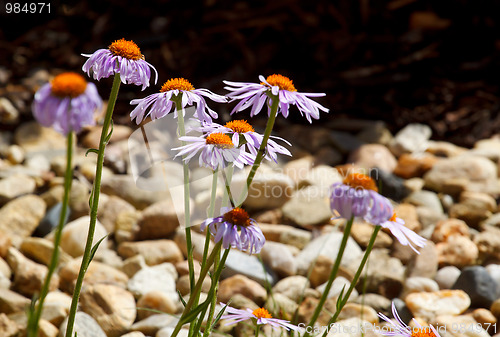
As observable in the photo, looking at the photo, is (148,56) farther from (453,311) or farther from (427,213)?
(453,311)

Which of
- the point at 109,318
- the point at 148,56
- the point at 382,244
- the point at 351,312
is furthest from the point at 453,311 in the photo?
the point at 148,56

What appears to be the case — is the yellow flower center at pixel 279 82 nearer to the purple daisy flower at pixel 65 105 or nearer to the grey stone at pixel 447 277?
the purple daisy flower at pixel 65 105

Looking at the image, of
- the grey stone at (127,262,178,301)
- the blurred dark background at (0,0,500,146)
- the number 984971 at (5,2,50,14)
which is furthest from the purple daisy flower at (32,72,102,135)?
the number 984971 at (5,2,50,14)

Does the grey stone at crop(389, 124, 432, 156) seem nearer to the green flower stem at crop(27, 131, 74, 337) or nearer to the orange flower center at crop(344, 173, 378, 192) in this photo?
the orange flower center at crop(344, 173, 378, 192)

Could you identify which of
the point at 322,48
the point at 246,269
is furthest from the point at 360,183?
the point at 322,48

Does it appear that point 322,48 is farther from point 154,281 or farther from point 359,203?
point 359,203

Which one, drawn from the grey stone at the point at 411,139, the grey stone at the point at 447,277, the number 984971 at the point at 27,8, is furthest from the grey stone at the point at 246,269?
the number 984971 at the point at 27,8

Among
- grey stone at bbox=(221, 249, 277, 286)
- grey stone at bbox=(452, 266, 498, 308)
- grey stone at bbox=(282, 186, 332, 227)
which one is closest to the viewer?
grey stone at bbox=(452, 266, 498, 308)
